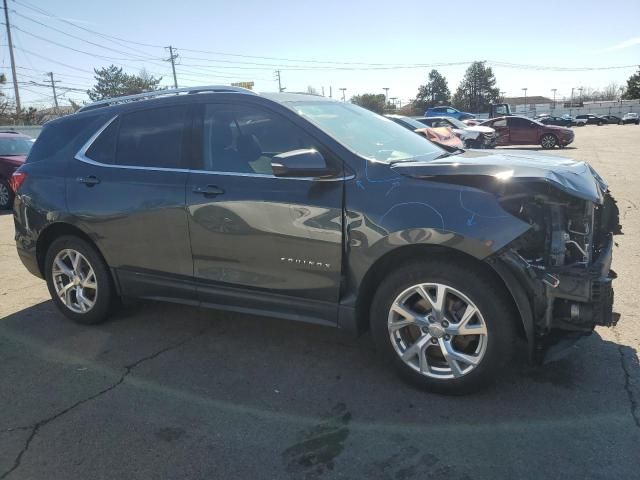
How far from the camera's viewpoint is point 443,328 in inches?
122

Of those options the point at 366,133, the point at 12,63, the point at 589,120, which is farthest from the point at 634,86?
the point at 366,133

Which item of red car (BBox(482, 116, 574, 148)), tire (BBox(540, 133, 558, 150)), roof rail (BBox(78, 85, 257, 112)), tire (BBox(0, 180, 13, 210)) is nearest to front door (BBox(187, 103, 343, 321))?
roof rail (BBox(78, 85, 257, 112))

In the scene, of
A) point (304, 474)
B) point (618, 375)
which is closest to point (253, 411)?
A: point (304, 474)

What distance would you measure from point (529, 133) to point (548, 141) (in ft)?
3.16

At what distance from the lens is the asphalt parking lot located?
2613 mm

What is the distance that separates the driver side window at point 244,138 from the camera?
11.7ft

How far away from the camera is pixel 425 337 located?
10.4 ft

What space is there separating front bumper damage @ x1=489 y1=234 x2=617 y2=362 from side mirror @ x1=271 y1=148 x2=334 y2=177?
1150 millimetres

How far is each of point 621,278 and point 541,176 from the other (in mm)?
2920

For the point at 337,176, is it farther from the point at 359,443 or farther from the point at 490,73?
the point at 490,73

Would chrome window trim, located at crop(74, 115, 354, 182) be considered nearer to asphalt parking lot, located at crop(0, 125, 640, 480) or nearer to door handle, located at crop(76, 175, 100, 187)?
door handle, located at crop(76, 175, 100, 187)

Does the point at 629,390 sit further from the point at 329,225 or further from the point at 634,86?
the point at 634,86

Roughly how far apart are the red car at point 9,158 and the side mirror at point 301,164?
34.1 ft

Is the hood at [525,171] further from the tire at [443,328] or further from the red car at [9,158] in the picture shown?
the red car at [9,158]
